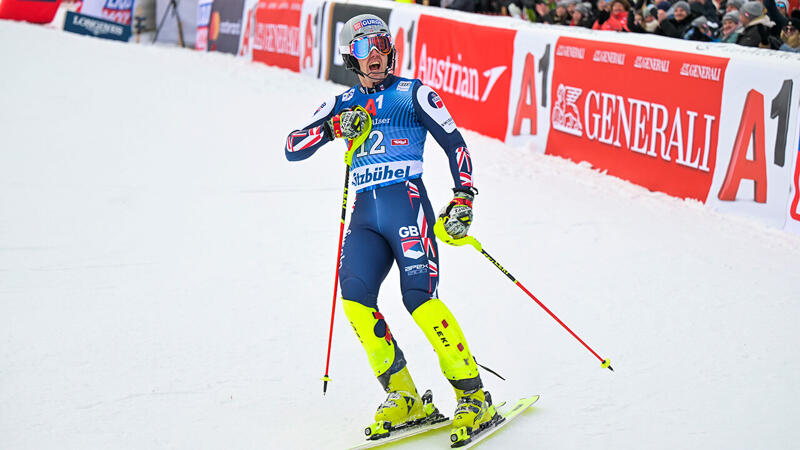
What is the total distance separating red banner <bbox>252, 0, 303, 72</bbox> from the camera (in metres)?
17.1

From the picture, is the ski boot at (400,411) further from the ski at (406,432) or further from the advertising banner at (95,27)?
the advertising banner at (95,27)

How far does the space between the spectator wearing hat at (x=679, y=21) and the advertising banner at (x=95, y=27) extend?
1353cm

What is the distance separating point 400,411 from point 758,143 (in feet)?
16.5

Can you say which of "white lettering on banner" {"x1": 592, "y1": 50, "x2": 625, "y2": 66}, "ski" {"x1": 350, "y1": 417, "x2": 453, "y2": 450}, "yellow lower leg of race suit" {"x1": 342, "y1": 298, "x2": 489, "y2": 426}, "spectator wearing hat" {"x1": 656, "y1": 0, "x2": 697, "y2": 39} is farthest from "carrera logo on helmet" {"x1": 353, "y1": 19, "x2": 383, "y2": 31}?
"spectator wearing hat" {"x1": 656, "y1": 0, "x2": 697, "y2": 39}

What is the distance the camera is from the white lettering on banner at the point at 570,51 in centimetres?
1013

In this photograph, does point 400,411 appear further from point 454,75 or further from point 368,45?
point 454,75

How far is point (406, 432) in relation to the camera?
4.46 m

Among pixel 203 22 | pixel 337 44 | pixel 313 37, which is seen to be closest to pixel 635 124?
pixel 337 44

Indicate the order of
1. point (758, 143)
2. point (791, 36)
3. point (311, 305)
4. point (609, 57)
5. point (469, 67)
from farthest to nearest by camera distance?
point (469, 67)
point (609, 57)
point (791, 36)
point (758, 143)
point (311, 305)

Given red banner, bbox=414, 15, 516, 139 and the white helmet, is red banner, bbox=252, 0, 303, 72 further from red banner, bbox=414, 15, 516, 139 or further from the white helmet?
the white helmet

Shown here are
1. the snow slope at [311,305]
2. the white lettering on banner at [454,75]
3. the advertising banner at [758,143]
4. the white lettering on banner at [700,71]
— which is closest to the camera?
the snow slope at [311,305]

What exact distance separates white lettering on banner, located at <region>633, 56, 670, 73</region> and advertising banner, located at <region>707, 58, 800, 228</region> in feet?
2.58

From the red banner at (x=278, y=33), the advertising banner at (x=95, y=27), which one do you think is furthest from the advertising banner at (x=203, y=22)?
the red banner at (x=278, y=33)

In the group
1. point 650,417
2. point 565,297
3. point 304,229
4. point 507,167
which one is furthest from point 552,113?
point 650,417
